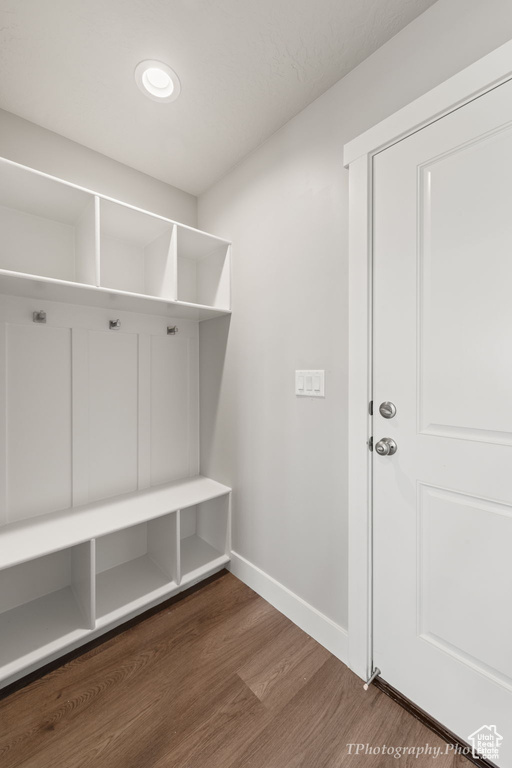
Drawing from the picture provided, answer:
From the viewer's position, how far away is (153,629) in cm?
162

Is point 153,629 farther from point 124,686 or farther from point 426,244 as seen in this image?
point 426,244

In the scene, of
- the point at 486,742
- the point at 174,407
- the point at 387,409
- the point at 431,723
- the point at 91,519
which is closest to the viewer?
the point at 486,742

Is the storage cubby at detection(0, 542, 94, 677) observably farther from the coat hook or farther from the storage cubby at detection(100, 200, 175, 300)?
the storage cubby at detection(100, 200, 175, 300)

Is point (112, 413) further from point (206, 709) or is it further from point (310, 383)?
point (206, 709)

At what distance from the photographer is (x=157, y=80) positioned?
1.43m

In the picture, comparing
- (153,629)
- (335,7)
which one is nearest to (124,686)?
(153,629)

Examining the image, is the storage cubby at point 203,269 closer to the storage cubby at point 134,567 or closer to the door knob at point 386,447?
the door knob at point 386,447

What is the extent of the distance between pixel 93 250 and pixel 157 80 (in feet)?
2.59

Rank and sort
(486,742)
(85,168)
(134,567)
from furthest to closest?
1. (134,567)
2. (85,168)
3. (486,742)

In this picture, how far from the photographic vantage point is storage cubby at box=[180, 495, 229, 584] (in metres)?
1.95

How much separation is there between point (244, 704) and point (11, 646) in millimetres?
1006

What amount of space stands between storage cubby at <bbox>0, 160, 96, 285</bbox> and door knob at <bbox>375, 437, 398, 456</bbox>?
1.46 metres

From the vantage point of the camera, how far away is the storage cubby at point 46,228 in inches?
56.4

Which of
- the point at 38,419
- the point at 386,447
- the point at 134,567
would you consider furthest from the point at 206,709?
the point at 38,419
